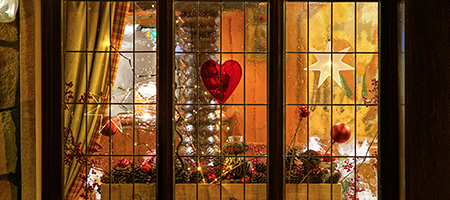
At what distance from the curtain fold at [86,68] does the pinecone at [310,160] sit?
1.33 metres

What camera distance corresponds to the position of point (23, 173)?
221 cm

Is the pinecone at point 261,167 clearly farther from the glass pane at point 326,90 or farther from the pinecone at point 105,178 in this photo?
the pinecone at point 105,178

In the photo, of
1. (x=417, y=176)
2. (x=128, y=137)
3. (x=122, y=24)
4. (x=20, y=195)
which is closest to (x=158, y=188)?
(x=128, y=137)

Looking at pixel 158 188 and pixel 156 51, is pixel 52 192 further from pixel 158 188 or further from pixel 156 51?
pixel 156 51

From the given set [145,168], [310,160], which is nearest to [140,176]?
[145,168]

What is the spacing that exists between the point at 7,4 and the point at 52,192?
3.88 ft

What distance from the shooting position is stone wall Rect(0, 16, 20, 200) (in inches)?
83.1

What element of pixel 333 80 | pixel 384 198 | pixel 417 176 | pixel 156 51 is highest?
pixel 156 51

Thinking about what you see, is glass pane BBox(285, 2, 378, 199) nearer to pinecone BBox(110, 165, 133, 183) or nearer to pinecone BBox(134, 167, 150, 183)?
pinecone BBox(134, 167, 150, 183)

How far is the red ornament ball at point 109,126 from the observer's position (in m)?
2.42

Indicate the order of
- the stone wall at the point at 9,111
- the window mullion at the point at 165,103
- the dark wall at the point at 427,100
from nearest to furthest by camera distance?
the stone wall at the point at 9,111
the dark wall at the point at 427,100
the window mullion at the point at 165,103

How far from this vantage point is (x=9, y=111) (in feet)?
7.02

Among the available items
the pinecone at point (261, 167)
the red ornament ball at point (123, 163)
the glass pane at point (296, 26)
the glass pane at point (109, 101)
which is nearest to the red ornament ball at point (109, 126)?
the glass pane at point (109, 101)

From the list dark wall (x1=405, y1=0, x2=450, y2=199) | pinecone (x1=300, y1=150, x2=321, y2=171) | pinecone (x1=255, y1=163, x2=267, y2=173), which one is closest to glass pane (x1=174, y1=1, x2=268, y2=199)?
pinecone (x1=255, y1=163, x2=267, y2=173)
